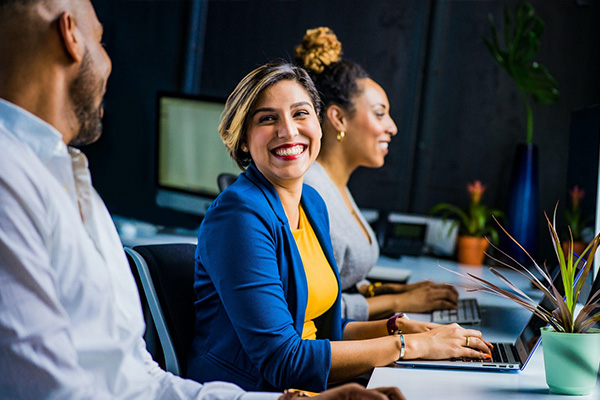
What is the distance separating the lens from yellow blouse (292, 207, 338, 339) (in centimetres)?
165

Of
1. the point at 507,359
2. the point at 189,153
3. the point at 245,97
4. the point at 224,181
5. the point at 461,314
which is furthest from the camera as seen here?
the point at 189,153

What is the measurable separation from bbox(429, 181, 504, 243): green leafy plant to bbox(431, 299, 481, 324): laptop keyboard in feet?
3.36

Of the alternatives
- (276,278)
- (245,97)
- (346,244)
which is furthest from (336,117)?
(276,278)

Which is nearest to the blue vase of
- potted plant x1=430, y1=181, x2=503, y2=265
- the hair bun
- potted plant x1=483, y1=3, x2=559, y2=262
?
potted plant x1=483, y1=3, x2=559, y2=262

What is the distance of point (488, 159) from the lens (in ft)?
10.8

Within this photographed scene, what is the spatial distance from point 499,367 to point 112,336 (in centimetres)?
85

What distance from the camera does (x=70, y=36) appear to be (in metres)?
0.91

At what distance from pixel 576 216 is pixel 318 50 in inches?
39.9

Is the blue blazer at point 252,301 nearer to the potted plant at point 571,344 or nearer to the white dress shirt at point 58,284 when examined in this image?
the white dress shirt at point 58,284

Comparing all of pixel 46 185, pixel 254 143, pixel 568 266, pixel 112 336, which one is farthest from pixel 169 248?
pixel 568 266

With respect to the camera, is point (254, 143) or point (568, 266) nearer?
point (568, 266)

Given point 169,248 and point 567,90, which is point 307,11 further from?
point 169,248

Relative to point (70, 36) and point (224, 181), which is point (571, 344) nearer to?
point (70, 36)

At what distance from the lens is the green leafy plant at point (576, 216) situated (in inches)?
80.1
